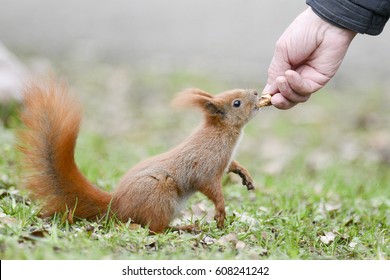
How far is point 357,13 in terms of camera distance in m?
3.35

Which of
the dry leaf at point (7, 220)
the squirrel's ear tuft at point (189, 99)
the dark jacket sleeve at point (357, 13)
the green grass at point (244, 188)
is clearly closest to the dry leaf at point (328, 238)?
the green grass at point (244, 188)

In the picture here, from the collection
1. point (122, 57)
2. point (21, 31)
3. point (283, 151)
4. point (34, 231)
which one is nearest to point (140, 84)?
point (122, 57)

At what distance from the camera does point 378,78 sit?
29.5 ft

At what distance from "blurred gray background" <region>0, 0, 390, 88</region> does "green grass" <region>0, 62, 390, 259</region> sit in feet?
3.44

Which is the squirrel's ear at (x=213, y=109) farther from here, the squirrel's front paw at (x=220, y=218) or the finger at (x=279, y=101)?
the squirrel's front paw at (x=220, y=218)

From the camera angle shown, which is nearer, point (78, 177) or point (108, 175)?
point (78, 177)

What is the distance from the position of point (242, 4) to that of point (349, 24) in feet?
33.8

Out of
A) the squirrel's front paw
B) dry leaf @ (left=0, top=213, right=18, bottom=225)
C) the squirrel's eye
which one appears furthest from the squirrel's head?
dry leaf @ (left=0, top=213, right=18, bottom=225)

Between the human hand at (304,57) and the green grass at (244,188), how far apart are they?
2.45 feet

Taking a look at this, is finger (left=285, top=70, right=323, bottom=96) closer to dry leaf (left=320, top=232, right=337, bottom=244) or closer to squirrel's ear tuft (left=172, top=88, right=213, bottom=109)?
squirrel's ear tuft (left=172, top=88, right=213, bottom=109)

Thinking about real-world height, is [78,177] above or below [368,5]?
below

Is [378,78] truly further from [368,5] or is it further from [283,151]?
[368,5]

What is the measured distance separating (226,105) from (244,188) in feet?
3.41

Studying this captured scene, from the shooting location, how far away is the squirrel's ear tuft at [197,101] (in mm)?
3348
